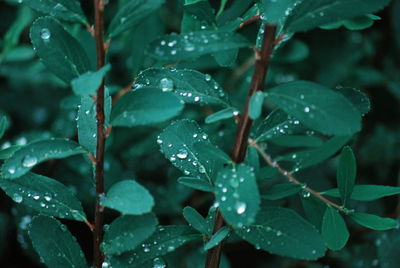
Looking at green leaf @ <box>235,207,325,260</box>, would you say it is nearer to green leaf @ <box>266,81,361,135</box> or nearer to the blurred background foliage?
green leaf @ <box>266,81,361,135</box>

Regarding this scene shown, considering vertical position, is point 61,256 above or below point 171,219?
above

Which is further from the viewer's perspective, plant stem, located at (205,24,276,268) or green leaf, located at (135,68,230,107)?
green leaf, located at (135,68,230,107)

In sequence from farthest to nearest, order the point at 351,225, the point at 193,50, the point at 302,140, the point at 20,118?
1. the point at 20,118
2. the point at 351,225
3. the point at 302,140
4. the point at 193,50

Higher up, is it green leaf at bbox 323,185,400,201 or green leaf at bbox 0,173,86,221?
green leaf at bbox 0,173,86,221

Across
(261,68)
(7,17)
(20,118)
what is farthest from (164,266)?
(7,17)

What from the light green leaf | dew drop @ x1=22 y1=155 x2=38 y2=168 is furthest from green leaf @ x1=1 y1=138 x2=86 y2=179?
the light green leaf

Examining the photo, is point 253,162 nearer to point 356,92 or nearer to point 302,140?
point 356,92

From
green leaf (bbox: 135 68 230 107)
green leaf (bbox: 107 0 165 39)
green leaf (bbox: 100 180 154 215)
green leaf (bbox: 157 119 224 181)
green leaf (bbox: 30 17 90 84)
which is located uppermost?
green leaf (bbox: 107 0 165 39)
